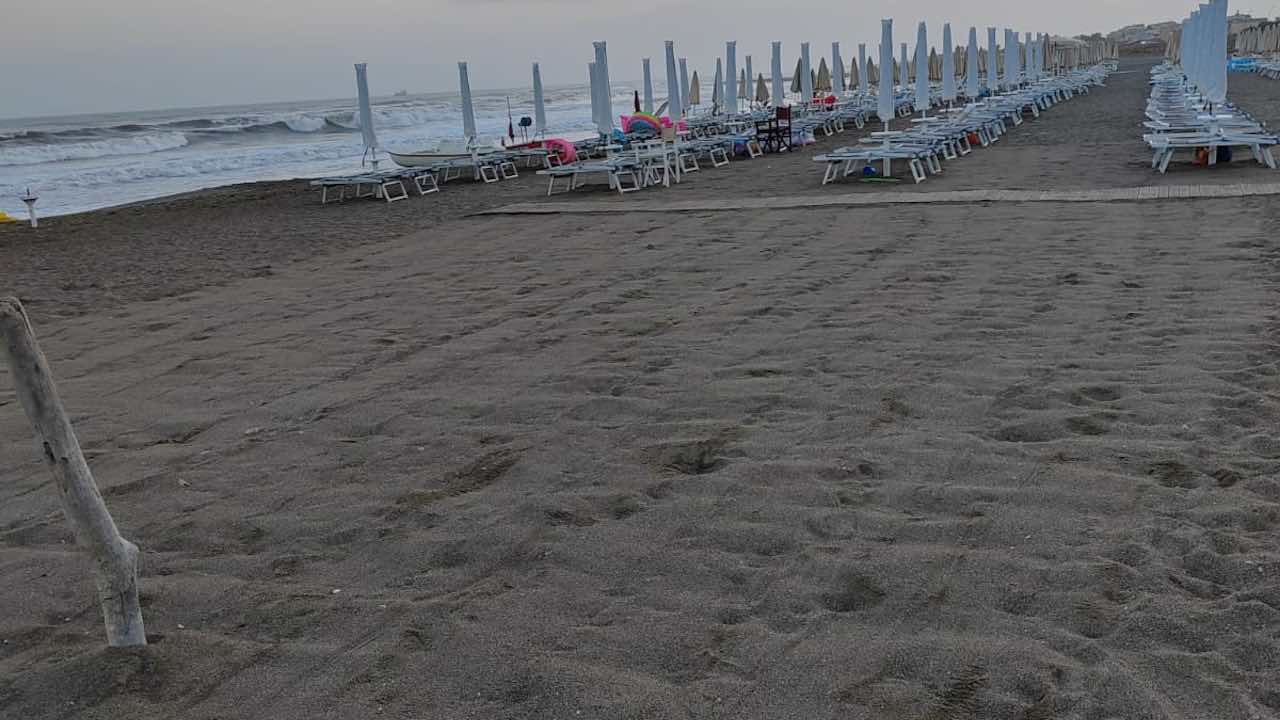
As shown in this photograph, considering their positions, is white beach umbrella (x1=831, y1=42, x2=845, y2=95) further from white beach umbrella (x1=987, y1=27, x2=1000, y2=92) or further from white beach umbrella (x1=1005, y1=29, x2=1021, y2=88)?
white beach umbrella (x1=1005, y1=29, x2=1021, y2=88)

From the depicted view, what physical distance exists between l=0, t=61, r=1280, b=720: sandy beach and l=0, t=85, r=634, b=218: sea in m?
13.3

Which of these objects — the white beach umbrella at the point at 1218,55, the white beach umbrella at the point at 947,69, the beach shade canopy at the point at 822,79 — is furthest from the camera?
the beach shade canopy at the point at 822,79

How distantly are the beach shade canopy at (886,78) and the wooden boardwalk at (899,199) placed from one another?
4.25 meters

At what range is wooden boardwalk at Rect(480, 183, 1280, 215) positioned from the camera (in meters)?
8.65

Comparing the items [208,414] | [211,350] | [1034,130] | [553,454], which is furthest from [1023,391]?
[1034,130]

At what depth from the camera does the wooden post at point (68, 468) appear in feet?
7.36

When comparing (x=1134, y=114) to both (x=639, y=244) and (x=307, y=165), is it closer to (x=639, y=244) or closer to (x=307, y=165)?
(x=639, y=244)

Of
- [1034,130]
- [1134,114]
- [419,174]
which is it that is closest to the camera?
[419,174]

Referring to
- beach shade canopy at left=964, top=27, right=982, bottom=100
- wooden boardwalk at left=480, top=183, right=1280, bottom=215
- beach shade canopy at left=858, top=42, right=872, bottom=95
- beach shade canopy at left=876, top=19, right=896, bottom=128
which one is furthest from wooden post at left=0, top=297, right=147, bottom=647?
beach shade canopy at left=858, top=42, right=872, bottom=95

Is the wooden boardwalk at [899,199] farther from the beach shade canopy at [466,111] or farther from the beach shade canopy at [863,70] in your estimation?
the beach shade canopy at [863,70]

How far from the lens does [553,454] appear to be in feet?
11.9

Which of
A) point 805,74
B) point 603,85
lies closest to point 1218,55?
point 603,85

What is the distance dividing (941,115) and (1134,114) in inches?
139

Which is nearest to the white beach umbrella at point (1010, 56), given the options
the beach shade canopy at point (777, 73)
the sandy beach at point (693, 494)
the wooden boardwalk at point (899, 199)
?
the beach shade canopy at point (777, 73)
